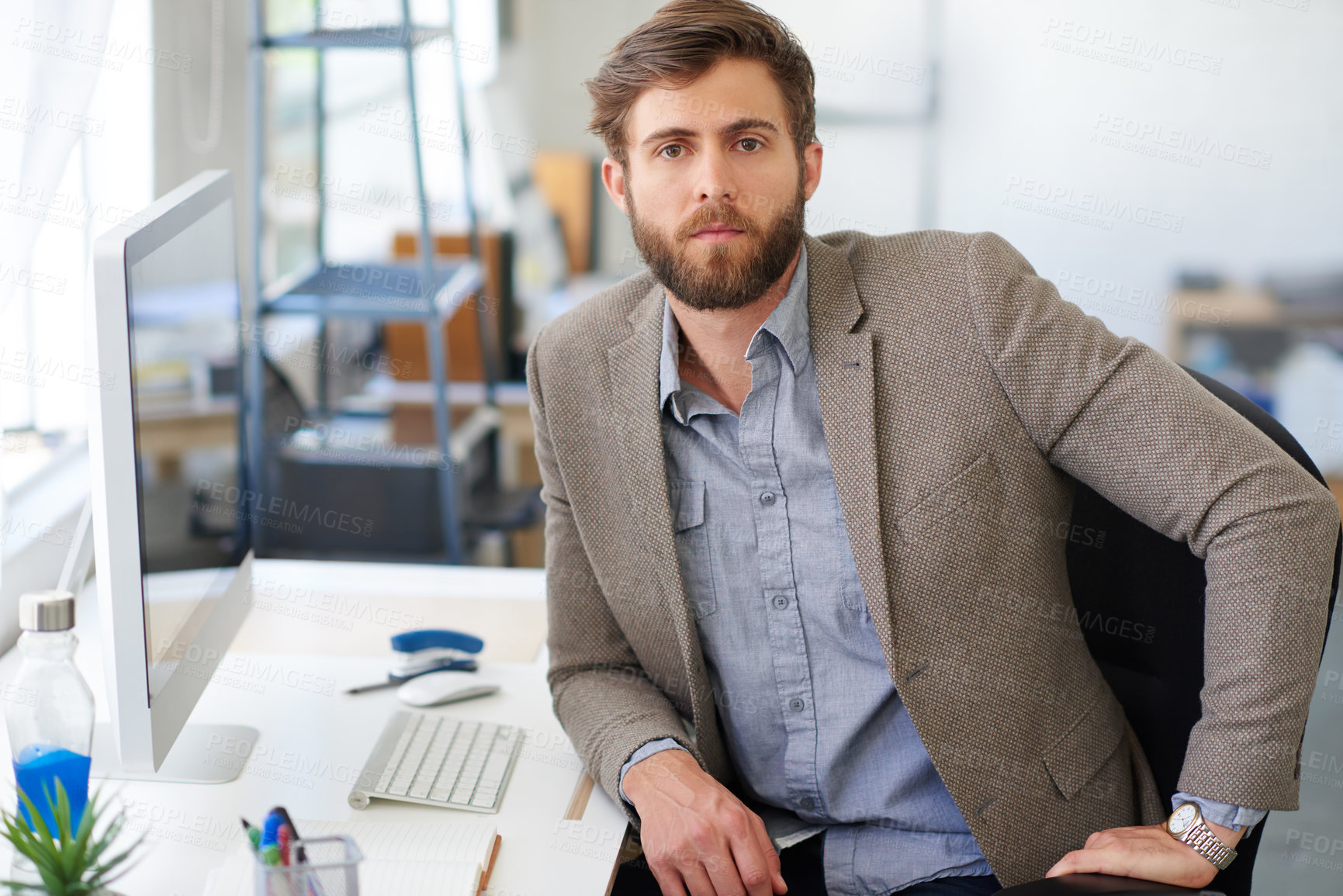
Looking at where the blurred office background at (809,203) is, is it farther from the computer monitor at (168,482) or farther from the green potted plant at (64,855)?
the green potted plant at (64,855)

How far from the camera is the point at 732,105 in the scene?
1.19m

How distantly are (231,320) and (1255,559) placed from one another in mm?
1092

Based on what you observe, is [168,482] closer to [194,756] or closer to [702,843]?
[194,756]

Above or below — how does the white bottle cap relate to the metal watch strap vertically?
above

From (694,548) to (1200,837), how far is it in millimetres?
544

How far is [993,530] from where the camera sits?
44.9 inches

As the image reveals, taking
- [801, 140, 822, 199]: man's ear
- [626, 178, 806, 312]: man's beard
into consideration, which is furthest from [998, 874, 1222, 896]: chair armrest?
[801, 140, 822, 199]: man's ear

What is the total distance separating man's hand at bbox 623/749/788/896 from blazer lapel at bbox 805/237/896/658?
0.70ft

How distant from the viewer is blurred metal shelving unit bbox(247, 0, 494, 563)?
2434mm

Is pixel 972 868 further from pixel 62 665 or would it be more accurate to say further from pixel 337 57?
pixel 337 57

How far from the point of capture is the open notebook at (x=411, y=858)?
3.07 ft

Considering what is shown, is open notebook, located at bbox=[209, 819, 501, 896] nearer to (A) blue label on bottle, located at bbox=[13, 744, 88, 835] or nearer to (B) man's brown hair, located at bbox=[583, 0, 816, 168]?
(A) blue label on bottle, located at bbox=[13, 744, 88, 835]

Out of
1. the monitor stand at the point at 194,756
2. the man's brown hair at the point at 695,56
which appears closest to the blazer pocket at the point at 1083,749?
the man's brown hair at the point at 695,56

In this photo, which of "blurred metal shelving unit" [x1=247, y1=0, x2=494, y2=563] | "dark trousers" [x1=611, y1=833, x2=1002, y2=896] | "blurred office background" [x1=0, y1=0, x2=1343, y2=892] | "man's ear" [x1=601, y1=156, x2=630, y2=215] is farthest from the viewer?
"blurred office background" [x1=0, y1=0, x2=1343, y2=892]
